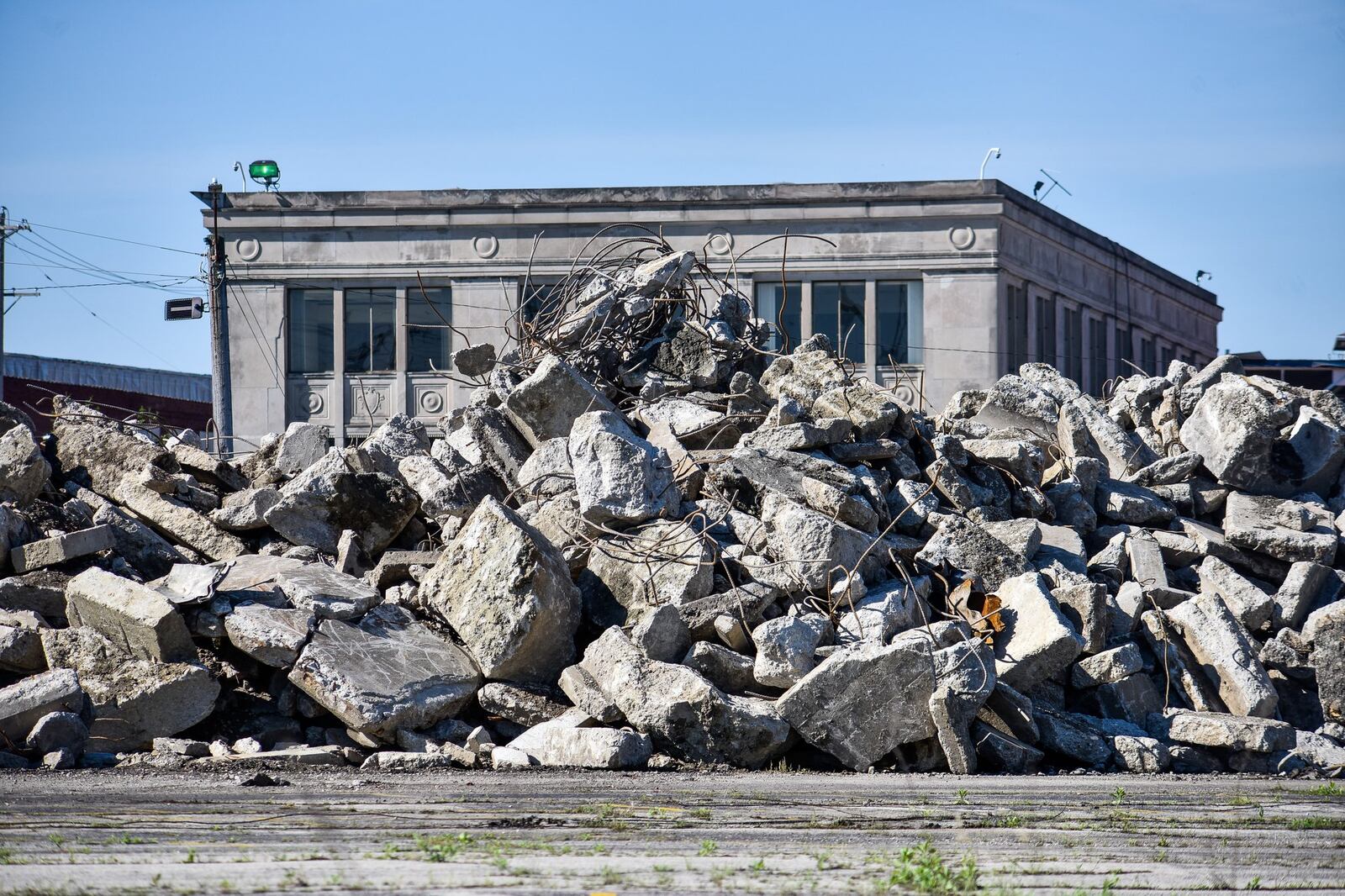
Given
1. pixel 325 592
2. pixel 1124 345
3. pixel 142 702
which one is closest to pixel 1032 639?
pixel 325 592

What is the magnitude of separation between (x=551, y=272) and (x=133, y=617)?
68.4ft

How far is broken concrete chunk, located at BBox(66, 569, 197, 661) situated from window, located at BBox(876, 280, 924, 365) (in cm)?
2091

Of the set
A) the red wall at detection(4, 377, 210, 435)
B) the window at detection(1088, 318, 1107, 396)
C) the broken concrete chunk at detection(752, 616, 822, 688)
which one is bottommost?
the broken concrete chunk at detection(752, 616, 822, 688)

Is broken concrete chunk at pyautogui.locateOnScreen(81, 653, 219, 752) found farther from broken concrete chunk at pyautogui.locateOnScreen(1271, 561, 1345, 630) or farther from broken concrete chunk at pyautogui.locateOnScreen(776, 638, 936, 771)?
broken concrete chunk at pyautogui.locateOnScreen(1271, 561, 1345, 630)

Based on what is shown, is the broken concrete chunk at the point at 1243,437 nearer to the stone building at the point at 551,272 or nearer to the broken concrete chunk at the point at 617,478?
the broken concrete chunk at the point at 617,478

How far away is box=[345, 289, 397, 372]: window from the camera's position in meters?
28.4

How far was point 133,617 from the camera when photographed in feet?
25.7

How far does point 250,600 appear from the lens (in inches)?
328

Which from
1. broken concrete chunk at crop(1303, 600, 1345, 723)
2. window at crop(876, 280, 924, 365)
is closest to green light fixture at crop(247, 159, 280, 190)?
window at crop(876, 280, 924, 365)

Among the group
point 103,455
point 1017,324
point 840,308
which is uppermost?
point 840,308

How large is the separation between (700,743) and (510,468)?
3.63m

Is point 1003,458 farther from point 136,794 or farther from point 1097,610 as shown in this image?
point 136,794

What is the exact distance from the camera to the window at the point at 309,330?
1122 inches

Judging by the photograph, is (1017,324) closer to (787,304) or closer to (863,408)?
(787,304)
